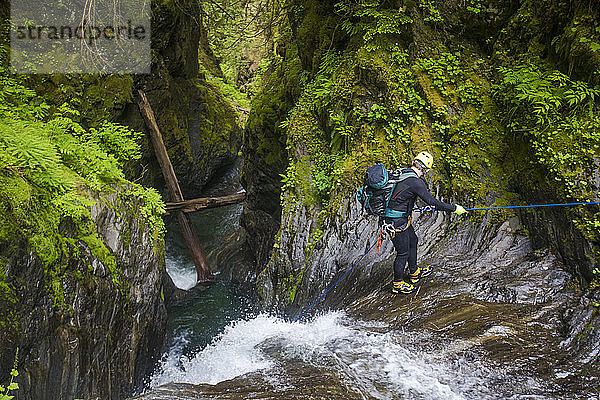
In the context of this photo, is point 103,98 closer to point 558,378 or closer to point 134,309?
point 134,309

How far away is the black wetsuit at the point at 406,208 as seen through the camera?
5.39m

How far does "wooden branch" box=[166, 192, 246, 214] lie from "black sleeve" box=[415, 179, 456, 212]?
8364mm

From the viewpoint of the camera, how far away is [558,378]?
3.98 meters

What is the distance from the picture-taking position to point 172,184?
38.8ft

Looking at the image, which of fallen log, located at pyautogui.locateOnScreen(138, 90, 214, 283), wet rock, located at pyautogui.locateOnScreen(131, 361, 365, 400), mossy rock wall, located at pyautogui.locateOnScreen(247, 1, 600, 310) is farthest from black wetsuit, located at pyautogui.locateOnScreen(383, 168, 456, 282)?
fallen log, located at pyautogui.locateOnScreen(138, 90, 214, 283)

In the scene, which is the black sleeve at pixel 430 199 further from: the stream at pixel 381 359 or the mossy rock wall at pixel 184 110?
the mossy rock wall at pixel 184 110

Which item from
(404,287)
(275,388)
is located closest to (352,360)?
(275,388)

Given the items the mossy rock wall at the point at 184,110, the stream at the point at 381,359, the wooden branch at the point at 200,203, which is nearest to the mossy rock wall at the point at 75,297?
the stream at the point at 381,359

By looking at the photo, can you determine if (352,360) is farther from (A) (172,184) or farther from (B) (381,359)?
(A) (172,184)

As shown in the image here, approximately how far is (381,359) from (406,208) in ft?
6.81

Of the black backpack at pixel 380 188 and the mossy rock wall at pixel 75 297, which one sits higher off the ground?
the black backpack at pixel 380 188

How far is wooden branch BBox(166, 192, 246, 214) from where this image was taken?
1196 centimetres

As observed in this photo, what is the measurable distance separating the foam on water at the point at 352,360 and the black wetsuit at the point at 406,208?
1132 millimetres

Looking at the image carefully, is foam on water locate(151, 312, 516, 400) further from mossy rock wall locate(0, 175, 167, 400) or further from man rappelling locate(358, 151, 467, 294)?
mossy rock wall locate(0, 175, 167, 400)
